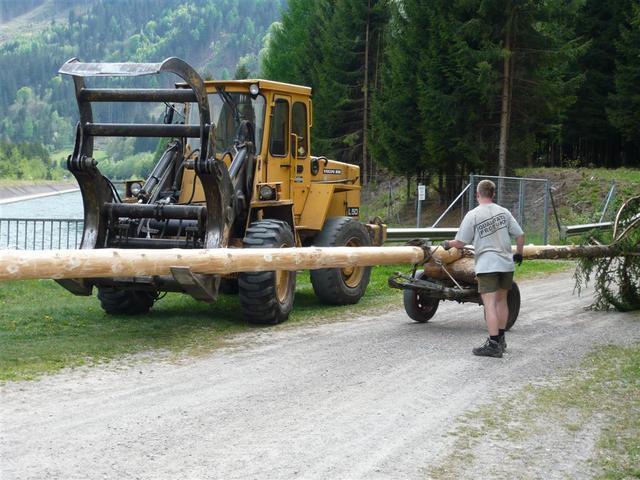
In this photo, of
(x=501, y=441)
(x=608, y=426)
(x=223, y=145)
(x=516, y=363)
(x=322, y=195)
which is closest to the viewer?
(x=501, y=441)

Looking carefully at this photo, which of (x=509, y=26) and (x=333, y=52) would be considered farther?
(x=333, y=52)

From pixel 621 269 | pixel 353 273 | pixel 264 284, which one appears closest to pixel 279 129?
pixel 264 284

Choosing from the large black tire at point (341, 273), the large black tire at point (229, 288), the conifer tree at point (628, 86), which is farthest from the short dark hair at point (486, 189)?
the conifer tree at point (628, 86)

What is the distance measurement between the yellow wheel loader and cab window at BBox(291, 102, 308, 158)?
0.05 feet

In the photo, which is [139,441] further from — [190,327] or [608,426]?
[190,327]

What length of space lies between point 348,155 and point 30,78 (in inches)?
1164

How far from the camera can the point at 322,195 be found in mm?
13820

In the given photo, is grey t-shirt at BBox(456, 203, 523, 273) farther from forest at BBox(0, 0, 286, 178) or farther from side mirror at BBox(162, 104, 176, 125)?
side mirror at BBox(162, 104, 176, 125)

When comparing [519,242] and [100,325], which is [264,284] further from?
[519,242]

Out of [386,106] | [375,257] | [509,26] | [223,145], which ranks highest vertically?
[509,26]

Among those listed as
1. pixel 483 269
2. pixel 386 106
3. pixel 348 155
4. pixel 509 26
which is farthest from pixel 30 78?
pixel 483 269

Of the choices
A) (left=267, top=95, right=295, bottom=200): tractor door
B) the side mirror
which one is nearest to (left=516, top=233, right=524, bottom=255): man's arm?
(left=267, top=95, right=295, bottom=200): tractor door

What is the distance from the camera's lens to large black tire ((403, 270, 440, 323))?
1190 centimetres

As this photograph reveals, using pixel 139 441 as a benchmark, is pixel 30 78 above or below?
above
